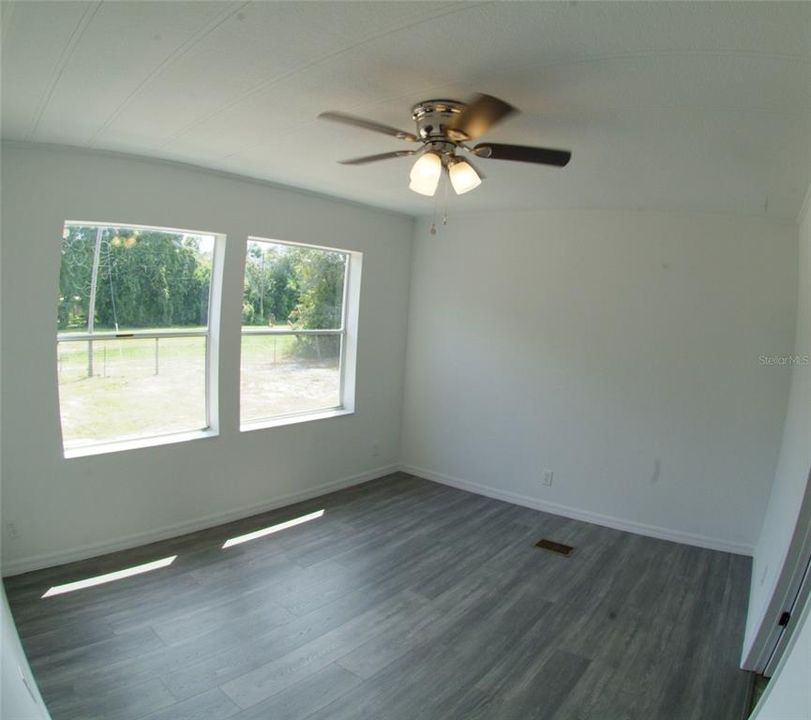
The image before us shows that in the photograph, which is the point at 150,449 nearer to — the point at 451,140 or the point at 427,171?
the point at 427,171

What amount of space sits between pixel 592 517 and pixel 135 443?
3.68 m

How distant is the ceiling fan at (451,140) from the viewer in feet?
5.76

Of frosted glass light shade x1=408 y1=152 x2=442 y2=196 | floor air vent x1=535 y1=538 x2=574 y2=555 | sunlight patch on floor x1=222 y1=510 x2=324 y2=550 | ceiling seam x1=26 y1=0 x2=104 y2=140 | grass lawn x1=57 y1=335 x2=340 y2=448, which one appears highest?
ceiling seam x1=26 y1=0 x2=104 y2=140

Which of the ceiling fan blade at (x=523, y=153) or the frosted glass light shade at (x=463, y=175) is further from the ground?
the ceiling fan blade at (x=523, y=153)

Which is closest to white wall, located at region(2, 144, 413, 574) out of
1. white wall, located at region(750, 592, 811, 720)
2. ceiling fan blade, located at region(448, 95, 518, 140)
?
ceiling fan blade, located at region(448, 95, 518, 140)

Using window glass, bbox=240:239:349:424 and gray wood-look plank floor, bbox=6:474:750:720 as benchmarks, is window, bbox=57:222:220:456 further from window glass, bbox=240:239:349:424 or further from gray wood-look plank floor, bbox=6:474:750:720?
gray wood-look plank floor, bbox=6:474:750:720

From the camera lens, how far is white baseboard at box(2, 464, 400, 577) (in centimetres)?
294

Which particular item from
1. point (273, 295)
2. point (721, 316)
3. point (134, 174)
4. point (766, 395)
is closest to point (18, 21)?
point (134, 174)

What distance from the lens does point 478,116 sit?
172 centimetres

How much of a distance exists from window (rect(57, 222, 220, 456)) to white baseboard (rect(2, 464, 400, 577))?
647mm

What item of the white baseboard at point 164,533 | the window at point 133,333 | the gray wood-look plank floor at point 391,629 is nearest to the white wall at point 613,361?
the gray wood-look plank floor at point 391,629

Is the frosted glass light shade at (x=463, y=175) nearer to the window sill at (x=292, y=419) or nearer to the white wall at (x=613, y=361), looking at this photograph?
the white wall at (x=613, y=361)

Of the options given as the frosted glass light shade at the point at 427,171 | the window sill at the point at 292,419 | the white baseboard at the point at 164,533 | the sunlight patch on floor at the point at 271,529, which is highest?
the frosted glass light shade at the point at 427,171

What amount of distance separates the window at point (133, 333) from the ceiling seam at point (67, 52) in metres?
0.98
